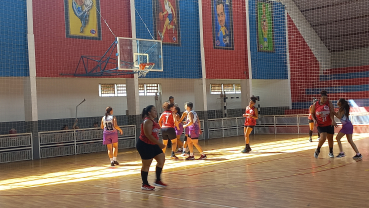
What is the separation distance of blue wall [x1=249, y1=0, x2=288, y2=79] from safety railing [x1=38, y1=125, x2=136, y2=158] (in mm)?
9190

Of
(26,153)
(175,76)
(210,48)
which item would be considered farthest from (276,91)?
(26,153)

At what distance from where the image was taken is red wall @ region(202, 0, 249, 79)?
67.7 feet

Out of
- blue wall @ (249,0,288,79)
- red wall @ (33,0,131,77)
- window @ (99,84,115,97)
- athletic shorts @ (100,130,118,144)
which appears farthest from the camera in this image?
blue wall @ (249,0,288,79)

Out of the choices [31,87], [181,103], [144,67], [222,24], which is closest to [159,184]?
[144,67]

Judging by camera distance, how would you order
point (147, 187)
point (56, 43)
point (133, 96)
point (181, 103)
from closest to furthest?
point (147, 187), point (56, 43), point (133, 96), point (181, 103)

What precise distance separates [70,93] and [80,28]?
3327 mm

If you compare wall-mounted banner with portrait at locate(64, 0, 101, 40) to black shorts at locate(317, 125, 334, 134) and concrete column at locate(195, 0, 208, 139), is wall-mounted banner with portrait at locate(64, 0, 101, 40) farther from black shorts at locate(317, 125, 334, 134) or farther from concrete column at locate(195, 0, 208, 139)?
black shorts at locate(317, 125, 334, 134)

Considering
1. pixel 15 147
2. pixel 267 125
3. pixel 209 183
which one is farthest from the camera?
pixel 267 125

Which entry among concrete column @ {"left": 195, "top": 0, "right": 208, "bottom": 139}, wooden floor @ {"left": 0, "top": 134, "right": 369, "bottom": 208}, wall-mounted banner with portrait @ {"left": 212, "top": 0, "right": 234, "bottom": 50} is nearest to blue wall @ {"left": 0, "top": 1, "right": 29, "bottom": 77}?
wooden floor @ {"left": 0, "top": 134, "right": 369, "bottom": 208}

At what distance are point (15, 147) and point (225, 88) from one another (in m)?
13.5

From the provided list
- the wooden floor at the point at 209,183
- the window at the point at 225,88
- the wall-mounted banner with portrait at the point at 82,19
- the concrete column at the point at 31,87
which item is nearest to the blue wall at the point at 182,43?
the wall-mounted banner with portrait at the point at 82,19

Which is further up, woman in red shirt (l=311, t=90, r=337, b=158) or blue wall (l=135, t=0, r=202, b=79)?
blue wall (l=135, t=0, r=202, b=79)

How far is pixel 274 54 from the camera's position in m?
23.5

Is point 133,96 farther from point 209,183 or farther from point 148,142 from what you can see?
point 148,142
